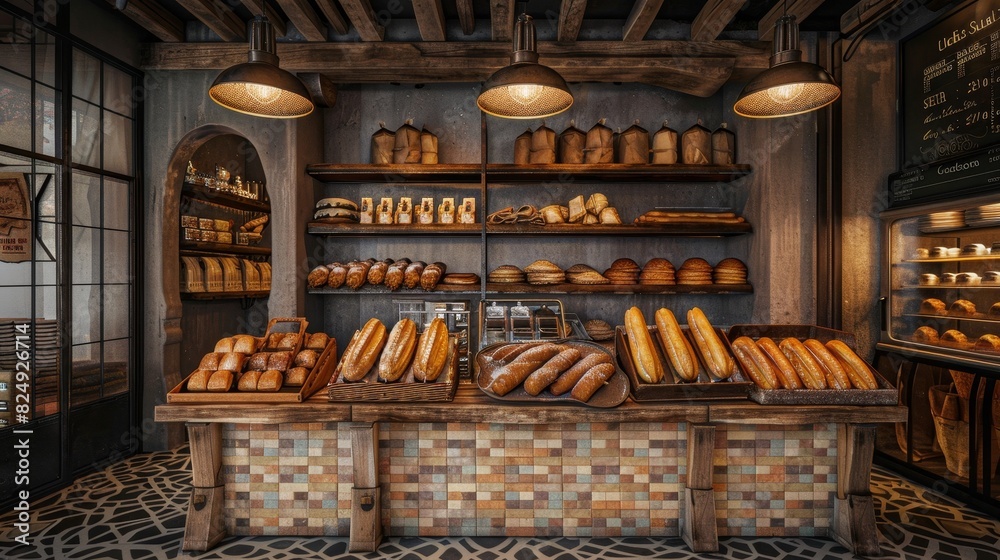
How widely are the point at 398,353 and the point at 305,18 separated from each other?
265 cm

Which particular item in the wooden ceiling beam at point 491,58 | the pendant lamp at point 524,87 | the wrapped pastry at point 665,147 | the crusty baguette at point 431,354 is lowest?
the crusty baguette at point 431,354

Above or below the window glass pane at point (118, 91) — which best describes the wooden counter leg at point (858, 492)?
below

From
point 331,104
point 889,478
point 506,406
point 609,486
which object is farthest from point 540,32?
point 889,478

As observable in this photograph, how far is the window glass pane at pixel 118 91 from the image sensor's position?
373 cm

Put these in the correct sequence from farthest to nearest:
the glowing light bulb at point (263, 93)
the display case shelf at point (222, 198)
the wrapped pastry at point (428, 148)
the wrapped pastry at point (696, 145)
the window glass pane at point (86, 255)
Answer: the display case shelf at point (222, 198)
the wrapped pastry at point (428, 148)
the wrapped pastry at point (696, 145)
the window glass pane at point (86, 255)
the glowing light bulb at point (263, 93)

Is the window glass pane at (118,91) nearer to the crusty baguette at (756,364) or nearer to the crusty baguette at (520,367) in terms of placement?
the crusty baguette at (520,367)

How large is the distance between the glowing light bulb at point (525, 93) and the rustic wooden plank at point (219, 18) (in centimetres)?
237

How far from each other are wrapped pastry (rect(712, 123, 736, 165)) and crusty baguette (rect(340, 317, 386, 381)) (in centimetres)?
313

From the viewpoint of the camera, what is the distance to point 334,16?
12.0 feet

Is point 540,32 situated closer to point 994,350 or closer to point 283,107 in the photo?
point 283,107

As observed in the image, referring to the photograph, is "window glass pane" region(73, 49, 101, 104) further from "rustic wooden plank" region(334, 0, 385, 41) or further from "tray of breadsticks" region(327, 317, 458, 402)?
"tray of breadsticks" region(327, 317, 458, 402)

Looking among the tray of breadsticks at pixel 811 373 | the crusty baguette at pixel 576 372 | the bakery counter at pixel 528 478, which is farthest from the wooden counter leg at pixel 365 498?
the tray of breadsticks at pixel 811 373

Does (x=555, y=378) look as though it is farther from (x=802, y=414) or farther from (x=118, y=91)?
(x=118, y=91)

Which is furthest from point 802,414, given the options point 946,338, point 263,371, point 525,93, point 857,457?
point 263,371
